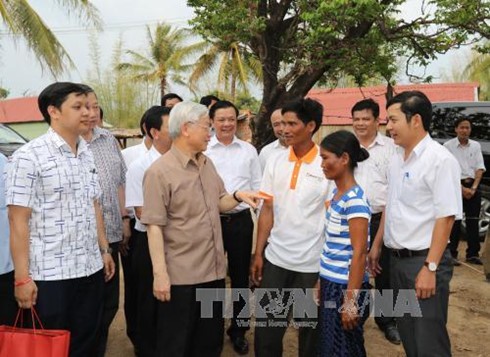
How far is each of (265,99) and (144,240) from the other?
127 inches

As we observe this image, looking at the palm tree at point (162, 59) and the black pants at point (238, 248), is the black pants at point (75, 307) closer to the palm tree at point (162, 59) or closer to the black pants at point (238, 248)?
the black pants at point (238, 248)

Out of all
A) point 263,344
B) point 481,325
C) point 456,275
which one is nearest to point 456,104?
point 456,275

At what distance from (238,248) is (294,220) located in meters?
0.98

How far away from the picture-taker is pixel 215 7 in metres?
5.28

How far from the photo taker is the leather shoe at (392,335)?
12.1 feet

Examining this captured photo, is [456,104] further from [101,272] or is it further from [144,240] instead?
[101,272]

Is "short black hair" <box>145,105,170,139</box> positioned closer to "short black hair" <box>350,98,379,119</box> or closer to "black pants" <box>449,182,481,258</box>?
"short black hair" <box>350,98,379,119</box>

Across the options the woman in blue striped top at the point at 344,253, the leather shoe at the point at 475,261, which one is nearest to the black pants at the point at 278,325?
the woman in blue striped top at the point at 344,253

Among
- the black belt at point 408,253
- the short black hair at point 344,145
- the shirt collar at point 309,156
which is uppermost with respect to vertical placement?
the short black hair at point 344,145

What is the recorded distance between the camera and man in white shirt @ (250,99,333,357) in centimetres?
273

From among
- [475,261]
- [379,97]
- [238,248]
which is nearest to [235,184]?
[238,248]

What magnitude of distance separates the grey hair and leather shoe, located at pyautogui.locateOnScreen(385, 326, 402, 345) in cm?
246

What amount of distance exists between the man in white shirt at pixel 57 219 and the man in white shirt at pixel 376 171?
6.76 ft

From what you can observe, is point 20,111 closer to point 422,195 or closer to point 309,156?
point 309,156
